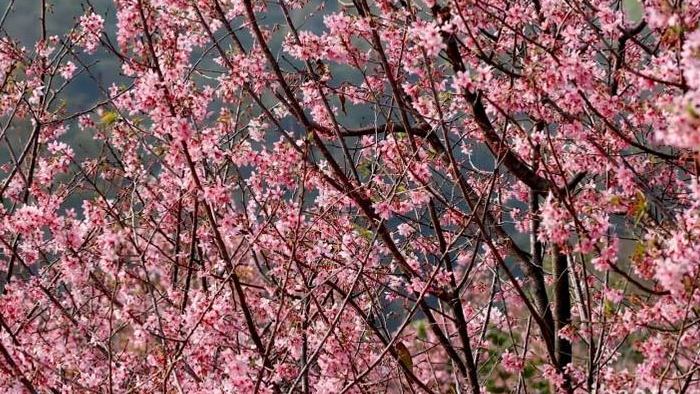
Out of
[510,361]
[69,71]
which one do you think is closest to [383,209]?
[510,361]

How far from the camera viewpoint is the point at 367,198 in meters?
5.11

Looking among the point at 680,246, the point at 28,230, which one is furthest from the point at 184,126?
the point at 680,246

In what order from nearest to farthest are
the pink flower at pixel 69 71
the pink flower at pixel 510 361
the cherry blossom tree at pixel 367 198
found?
the cherry blossom tree at pixel 367 198 → the pink flower at pixel 510 361 → the pink flower at pixel 69 71

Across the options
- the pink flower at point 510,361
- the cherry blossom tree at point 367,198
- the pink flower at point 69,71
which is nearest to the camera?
the cherry blossom tree at point 367,198

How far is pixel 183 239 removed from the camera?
7391 mm

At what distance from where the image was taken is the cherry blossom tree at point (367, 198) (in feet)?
13.2

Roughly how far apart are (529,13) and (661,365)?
8.55 feet

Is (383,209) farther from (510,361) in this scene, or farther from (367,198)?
(510,361)

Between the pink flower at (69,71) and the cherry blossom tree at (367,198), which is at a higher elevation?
the pink flower at (69,71)

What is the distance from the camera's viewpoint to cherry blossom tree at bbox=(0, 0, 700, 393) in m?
4.02

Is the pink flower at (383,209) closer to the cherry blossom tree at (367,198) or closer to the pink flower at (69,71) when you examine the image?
the cherry blossom tree at (367,198)

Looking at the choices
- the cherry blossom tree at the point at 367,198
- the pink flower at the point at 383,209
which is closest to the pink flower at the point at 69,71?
the cherry blossom tree at the point at 367,198

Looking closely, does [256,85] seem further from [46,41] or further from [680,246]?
[680,246]

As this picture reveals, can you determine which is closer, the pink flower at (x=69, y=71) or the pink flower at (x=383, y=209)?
the pink flower at (x=383, y=209)
